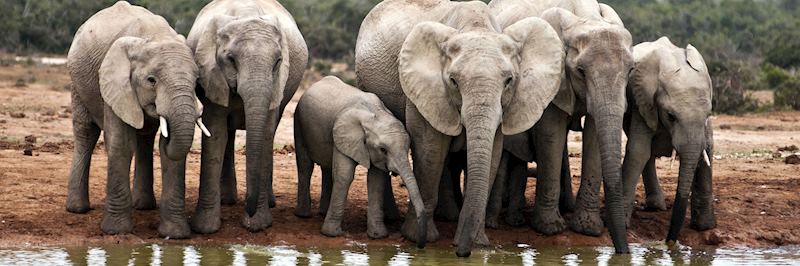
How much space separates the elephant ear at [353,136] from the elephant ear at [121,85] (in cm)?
138

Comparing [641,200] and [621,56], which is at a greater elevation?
[621,56]

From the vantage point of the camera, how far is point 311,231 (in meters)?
11.2

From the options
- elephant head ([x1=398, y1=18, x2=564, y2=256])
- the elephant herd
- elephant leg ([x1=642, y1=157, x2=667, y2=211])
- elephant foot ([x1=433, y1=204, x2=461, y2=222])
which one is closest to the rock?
elephant leg ([x1=642, y1=157, x2=667, y2=211])

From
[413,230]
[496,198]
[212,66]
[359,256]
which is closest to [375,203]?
[413,230]

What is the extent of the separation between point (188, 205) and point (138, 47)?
1886 millimetres

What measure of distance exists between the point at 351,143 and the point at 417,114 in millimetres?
497

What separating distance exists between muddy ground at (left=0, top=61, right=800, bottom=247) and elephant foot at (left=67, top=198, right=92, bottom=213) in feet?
0.19

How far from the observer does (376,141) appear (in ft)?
35.2

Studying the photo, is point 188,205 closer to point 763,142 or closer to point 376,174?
point 376,174

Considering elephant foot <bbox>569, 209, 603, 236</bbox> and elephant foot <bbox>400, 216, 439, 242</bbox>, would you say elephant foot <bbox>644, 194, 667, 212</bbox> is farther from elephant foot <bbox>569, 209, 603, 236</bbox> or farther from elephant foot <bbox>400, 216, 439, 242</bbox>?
elephant foot <bbox>400, 216, 439, 242</bbox>

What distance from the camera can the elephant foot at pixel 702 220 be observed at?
11.7 meters

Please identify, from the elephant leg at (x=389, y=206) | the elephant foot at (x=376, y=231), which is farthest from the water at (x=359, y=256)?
the elephant leg at (x=389, y=206)

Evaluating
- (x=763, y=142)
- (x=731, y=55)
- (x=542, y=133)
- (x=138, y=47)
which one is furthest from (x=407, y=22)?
(x=731, y=55)

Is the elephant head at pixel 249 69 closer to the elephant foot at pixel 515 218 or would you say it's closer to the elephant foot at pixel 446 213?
the elephant foot at pixel 446 213
